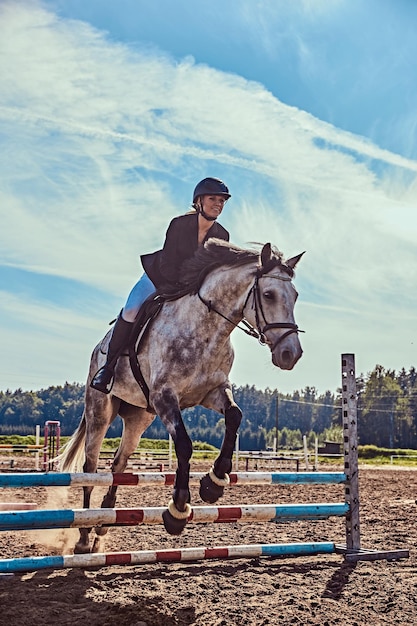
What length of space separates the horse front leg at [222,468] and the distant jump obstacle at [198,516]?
221mm

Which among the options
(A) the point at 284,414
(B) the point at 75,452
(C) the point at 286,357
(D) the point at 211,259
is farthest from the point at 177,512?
(A) the point at 284,414

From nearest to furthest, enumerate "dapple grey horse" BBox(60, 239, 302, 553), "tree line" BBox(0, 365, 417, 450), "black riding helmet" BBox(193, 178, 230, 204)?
"dapple grey horse" BBox(60, 239, 302, 553) < "black riding helmet" BBox(193, 178, 230, 204) < "tree line" BBox(0, 365, 417, 450)

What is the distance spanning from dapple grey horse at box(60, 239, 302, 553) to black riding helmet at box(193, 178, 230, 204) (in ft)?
1.37

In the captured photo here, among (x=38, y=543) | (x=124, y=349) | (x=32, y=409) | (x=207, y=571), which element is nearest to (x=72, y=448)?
(x=38, y=543)

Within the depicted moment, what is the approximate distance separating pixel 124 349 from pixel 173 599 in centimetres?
225

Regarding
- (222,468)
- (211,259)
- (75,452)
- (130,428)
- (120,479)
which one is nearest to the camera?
(222,468)

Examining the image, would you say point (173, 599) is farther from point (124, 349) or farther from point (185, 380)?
point (124, 349)

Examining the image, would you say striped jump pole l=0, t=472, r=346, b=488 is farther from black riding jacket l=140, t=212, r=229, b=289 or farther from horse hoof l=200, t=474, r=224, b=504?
black riding jacket l=140, t=212, r=229, b=289

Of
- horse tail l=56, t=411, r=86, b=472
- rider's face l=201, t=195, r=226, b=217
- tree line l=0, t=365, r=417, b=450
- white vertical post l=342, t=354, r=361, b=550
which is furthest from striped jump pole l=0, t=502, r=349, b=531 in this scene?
tree line l=0, t=365, r=417, b=450

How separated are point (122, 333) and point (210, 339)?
3.63 feet

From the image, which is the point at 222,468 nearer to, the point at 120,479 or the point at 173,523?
the point at 173,523

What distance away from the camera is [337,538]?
7.26 meters

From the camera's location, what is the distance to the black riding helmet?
17.9ft

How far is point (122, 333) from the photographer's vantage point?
5.84 m
